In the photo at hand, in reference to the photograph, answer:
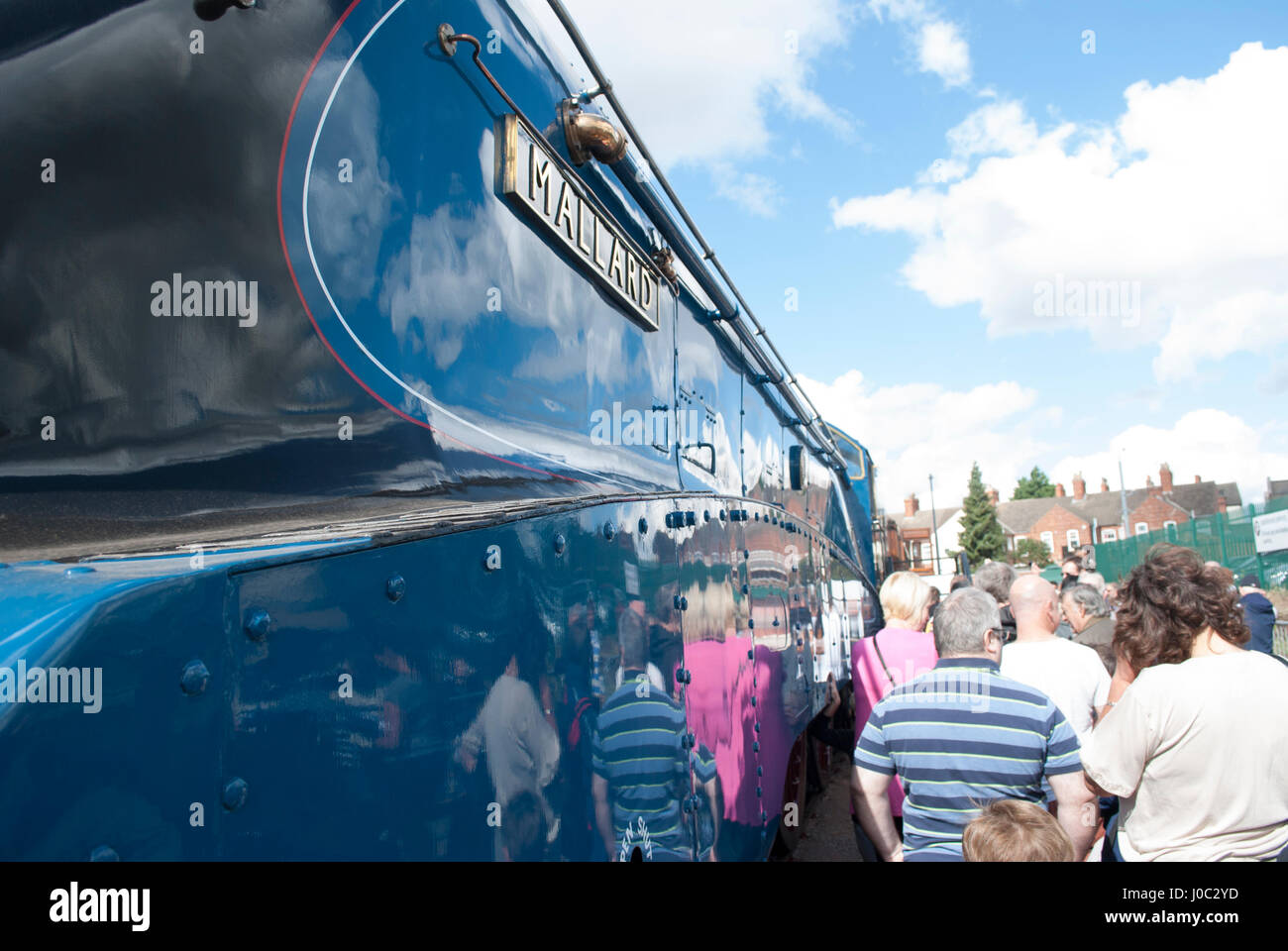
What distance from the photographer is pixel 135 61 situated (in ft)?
4.26

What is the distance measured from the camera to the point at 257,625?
1015mm

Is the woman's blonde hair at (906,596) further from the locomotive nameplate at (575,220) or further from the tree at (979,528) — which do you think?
the tree at (979,528)

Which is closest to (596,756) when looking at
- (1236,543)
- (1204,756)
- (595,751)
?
(595,751)

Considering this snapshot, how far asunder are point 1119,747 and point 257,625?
232cm

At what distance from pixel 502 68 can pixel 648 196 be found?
107 centimetres

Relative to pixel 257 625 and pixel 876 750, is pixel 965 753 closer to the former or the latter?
pixel 876 750

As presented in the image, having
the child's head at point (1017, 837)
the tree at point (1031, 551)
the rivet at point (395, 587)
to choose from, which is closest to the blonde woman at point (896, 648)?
the child's head at point (1017, 837)

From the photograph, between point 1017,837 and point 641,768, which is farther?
point 641,768

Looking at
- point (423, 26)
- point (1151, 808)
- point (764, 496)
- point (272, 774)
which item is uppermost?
point (423, 26)

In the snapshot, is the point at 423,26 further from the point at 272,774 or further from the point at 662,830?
the point at 662,830

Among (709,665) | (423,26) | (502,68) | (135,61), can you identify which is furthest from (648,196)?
(135,61)

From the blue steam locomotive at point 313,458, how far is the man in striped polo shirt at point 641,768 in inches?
0.5

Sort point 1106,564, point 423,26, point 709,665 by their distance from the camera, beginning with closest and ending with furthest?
point 423,26
point 709,665
point 1106,564
